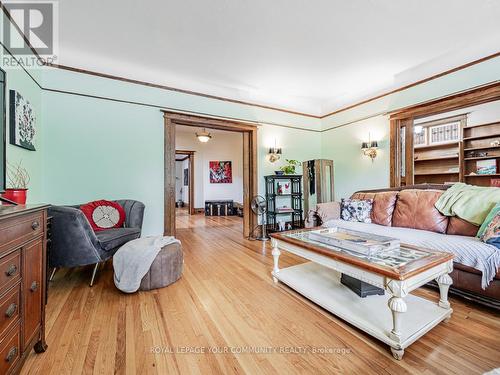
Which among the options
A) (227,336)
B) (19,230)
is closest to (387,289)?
(227,336)

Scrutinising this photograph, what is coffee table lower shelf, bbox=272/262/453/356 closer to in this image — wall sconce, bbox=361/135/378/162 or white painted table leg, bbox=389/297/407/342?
white painted table leg, bbox=389/297/407/342

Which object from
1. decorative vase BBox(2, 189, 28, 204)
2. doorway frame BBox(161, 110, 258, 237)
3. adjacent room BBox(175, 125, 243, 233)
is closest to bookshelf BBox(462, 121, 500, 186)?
doorway frame BBox(161, 110, 258, 237)

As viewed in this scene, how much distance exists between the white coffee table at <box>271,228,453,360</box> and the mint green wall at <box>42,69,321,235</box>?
2.40 metres

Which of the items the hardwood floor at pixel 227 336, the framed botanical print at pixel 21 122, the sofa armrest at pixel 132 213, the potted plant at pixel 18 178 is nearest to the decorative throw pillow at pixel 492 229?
the hardwood floor at pixel 227 336

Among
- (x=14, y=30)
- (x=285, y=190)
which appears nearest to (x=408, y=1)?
(x=285, y=190)

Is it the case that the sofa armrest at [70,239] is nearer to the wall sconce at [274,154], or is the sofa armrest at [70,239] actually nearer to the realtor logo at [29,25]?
the realtor logo at [29,25]

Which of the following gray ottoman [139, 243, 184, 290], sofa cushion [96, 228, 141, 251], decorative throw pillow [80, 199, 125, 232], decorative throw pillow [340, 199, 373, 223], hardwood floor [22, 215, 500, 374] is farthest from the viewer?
decorative throw pillow [340, 199, 373, 223]

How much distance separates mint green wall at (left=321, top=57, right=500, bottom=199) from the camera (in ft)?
9.41

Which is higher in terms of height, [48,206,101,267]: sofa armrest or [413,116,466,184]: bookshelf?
[413,116,466,184]: bookshelf

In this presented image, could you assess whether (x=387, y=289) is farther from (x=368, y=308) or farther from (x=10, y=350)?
(x=10, y=350)

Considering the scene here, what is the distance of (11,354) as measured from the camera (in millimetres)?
1007

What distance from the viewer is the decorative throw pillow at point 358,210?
312 centimetres

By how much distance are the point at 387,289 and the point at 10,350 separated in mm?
1862

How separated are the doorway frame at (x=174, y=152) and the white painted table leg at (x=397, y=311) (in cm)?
299
